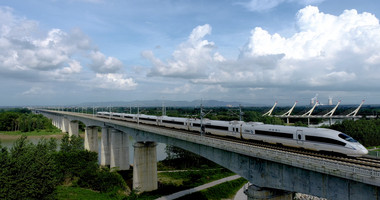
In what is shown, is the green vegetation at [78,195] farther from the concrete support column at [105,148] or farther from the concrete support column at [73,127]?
the concrete support column at [73,127]

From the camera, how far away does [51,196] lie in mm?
26766

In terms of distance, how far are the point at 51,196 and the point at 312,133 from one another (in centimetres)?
2849

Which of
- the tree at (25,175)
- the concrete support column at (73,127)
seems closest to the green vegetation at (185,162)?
the tree at (25,175)

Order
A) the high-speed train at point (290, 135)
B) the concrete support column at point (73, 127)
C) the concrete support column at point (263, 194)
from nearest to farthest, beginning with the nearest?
the high-speed train at point (290, 135), the concrete support column at point (263, 194), the concrete support column at point (73, 127)

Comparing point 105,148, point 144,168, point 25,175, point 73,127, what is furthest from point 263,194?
point 73,127

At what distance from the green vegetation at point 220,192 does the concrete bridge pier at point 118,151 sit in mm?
24723

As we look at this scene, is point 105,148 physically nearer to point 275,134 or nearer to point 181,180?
point 181,180

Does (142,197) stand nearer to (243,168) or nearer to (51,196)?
(51,196)

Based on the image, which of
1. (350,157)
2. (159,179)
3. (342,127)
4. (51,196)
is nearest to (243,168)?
(350,157)

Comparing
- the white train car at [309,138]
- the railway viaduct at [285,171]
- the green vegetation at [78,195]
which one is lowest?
the green vegetation at [78,195]

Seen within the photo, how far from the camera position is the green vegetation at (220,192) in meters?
39.4

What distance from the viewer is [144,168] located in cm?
4297

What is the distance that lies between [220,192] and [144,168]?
1455 centimetres

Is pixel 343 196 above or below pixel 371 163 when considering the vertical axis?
below
